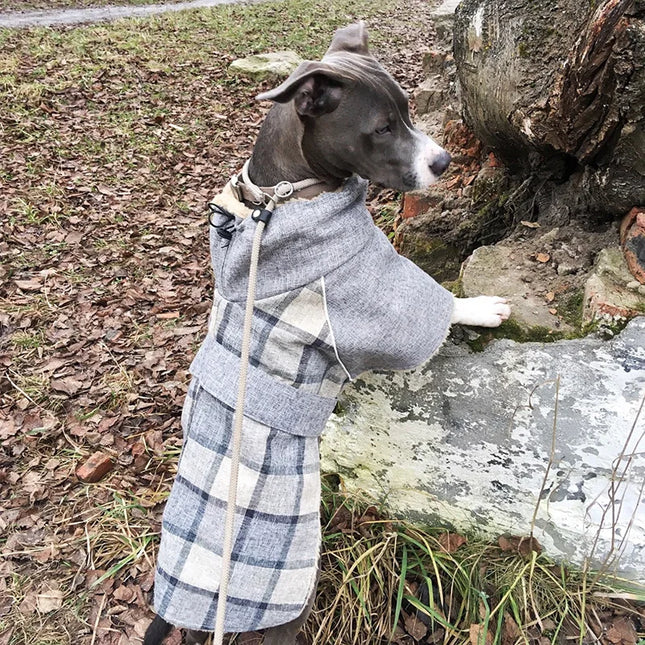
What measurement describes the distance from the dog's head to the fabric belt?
73cm

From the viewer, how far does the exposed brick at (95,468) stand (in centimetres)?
330

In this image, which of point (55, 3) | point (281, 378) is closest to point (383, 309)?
point (281, 378)

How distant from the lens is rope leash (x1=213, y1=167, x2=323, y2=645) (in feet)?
5.37

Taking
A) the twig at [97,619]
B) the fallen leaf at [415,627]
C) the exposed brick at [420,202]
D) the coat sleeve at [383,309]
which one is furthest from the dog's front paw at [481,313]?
the twig at [97,619]

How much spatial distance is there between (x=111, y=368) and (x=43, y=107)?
5.42 m

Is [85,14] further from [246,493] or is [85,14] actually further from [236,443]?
[236,443]

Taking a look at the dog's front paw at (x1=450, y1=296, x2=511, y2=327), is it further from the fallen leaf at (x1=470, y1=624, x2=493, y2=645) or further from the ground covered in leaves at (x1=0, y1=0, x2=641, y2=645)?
the fallen leaf at (x1=470, y1=624, x2=493, y2=645)

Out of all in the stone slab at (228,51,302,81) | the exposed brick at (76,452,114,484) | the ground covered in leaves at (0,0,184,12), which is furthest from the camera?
the ground covered in leaves at (0,0,184,12)

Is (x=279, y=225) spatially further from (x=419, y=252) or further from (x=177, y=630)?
(x=177, y=630)

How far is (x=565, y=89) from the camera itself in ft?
6.67

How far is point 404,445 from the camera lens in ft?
8.27

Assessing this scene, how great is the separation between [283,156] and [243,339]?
66 centimetres

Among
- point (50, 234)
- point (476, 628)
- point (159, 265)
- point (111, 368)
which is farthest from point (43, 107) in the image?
point (476, 628)

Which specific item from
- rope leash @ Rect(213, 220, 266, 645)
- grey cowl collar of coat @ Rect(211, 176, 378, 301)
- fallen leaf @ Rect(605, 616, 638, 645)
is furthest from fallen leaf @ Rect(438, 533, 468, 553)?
grey cowl collar of coat @ Rect(211, 176, 378, 301)
